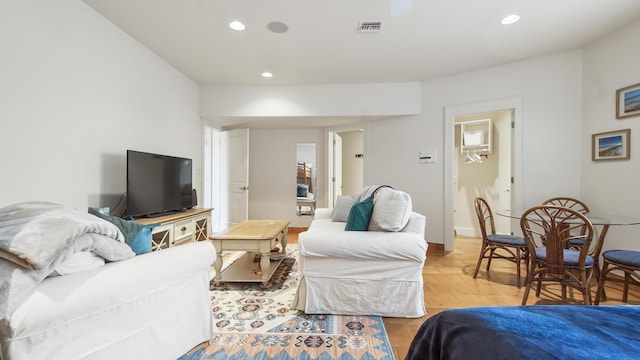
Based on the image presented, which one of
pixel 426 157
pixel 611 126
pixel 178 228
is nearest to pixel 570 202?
pixel 611 126

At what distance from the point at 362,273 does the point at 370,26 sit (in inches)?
88.9

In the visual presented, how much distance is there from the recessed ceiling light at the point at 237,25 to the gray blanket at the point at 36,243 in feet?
6.96

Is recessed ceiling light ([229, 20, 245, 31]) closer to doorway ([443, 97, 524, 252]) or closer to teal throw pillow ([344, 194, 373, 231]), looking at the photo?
teal throw pillow ([344, 194, 373, 231])

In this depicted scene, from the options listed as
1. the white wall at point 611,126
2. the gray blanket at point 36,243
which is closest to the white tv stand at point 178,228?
the gray blanket at point 36,243

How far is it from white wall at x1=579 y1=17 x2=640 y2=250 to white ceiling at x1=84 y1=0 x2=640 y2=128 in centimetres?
19

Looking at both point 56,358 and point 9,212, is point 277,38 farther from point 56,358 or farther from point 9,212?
point 56,358

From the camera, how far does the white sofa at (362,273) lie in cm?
195

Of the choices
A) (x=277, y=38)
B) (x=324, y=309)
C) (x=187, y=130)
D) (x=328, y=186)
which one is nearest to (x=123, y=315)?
(x=324, y=309)

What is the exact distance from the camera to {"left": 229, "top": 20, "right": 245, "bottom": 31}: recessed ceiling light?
8.27ft

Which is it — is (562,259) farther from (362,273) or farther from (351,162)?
A: (351,162)

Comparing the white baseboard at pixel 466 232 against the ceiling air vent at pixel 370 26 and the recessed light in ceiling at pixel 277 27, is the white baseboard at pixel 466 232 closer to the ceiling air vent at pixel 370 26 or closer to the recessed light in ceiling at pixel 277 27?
the ceiling air vent at pixel 370 26

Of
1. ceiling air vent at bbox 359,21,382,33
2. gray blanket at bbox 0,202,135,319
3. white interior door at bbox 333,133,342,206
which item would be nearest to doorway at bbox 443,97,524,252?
ceiling air vent at bbox 359,21,382,33

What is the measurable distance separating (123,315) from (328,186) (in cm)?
413

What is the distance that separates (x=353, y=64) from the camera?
344 cm
